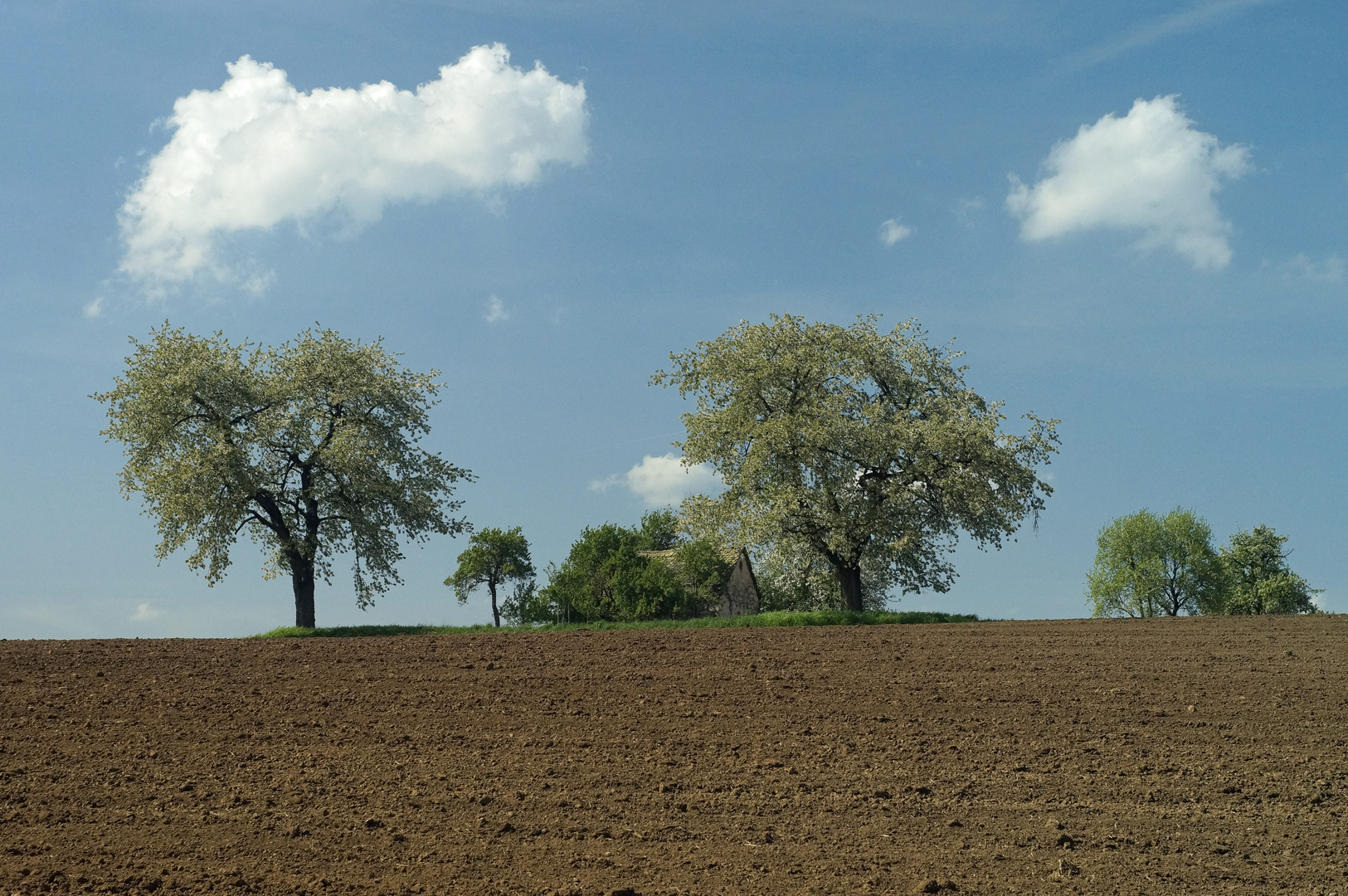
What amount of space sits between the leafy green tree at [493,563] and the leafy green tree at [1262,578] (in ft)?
145

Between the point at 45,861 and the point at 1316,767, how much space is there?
1451cm

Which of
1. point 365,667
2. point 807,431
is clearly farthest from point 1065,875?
point 807,431

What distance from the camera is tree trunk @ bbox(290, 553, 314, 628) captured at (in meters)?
34.0

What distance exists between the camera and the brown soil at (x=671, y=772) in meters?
9.19

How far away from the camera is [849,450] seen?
3291 cm

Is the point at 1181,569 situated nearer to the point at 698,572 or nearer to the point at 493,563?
the point at 698,572

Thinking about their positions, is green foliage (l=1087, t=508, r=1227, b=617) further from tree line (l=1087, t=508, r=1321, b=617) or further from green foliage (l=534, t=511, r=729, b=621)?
green foliage (l=534, t=511, r=729, b=621)

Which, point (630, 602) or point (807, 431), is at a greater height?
point (807, 431)

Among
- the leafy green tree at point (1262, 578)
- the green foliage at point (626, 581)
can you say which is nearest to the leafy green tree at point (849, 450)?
the green foliage at point (626, 581)

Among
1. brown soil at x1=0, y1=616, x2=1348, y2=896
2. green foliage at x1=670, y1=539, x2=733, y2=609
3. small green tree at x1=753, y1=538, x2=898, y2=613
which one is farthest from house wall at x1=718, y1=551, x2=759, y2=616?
brown soil at x1=0, y1=616, x2=1348, y2=896

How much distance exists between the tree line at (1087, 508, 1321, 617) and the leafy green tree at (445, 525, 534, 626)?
37152mm

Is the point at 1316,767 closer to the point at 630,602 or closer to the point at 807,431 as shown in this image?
the point at 807,431

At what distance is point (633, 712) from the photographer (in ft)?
48.6

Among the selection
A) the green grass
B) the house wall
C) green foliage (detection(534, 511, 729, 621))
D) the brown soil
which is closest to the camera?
the brown soil
